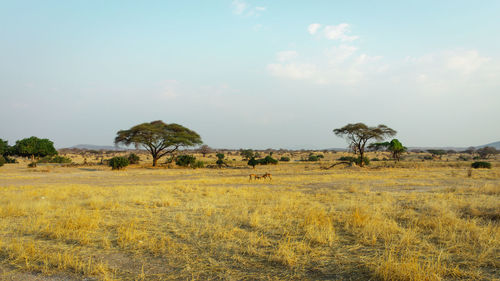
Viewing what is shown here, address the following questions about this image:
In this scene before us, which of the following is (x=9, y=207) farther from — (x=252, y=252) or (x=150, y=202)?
(x=252, y=252)

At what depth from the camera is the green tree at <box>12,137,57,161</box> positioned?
2044 inches

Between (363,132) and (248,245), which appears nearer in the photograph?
(248,245)

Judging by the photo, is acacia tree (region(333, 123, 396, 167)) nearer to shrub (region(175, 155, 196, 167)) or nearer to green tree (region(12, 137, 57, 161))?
shrub (region(175, 155, 196, 167))

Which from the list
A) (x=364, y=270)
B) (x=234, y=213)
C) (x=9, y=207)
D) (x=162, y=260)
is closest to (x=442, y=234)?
(x=364, y=270)

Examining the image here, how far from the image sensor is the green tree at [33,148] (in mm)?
51906

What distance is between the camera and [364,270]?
521 centimetres

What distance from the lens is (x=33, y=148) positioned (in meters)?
52.3

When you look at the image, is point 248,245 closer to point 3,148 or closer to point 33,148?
point 33,148

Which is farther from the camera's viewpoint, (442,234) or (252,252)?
(442,234)

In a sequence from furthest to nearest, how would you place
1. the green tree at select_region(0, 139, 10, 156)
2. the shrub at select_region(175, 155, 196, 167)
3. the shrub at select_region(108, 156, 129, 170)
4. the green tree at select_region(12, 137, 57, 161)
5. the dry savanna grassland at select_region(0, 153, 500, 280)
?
the green tree at select_region(0, 139, 10, 156) → the green tree at select_region(12, 137, 57, 161) → the shrub at select_region(175, 155, 196, 167) → the shrub at select_region(108, 156, 129, 170) → the dry savanna grassland at select_region(0, 153, 500, 280)

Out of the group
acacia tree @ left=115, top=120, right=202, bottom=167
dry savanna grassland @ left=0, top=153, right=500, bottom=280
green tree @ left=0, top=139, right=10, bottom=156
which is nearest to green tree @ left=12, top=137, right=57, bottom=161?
green tree @ left=0, top=139, right=10, bottom=156

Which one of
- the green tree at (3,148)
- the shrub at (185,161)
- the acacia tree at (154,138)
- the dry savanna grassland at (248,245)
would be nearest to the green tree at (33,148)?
the green tree at (3,148)

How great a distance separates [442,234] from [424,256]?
1862mm

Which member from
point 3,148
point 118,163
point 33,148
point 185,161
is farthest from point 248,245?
point 3,148
